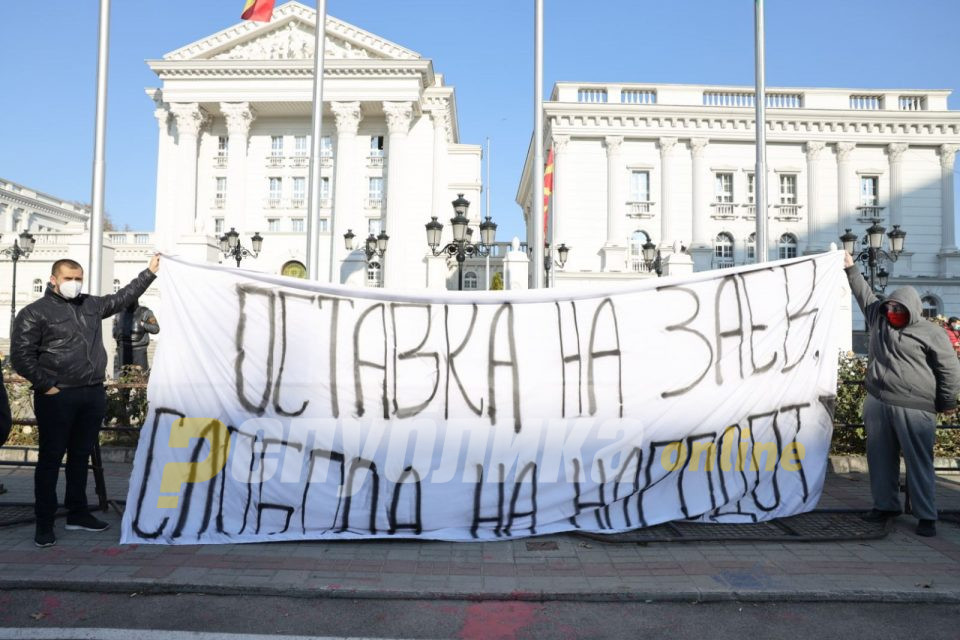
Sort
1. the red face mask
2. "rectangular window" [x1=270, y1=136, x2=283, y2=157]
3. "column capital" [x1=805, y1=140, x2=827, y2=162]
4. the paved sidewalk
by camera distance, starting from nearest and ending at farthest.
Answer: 1. the paved sidewalk
2. the red face mask
3. "column capital" [x1=805, y1=140, x2=827, y2=162]
4. "rectangular window" [x1=270, y1=136, x2=283, y2=157]

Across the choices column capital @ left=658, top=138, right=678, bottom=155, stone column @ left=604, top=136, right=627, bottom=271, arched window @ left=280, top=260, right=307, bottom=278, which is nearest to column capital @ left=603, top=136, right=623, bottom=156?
stone column @ left=604, top=136, right=627, bottom=271

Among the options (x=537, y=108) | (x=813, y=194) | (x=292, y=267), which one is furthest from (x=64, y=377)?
(x=813, y=194)

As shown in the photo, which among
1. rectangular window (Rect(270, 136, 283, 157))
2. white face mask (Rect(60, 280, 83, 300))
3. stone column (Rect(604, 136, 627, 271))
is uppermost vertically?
rectangular window (Rect(270, 136, 283, 157))

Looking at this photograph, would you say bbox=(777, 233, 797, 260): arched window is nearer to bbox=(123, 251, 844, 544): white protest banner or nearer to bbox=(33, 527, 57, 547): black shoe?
bbox=(123, 251, 844, 544): white protest banner

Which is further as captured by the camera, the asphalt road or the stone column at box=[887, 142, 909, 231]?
the stone column at box=[887, 142, 909, 231]

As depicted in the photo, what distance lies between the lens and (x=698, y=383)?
504 cm

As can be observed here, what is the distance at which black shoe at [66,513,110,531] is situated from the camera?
16.1 ft

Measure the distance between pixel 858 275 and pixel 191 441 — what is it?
17.2 ft

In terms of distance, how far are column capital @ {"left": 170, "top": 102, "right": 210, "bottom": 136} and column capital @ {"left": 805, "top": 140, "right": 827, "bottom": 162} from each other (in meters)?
39.7

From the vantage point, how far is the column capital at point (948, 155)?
44.8 m

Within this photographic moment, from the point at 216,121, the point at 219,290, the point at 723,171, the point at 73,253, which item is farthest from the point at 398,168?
the point at 219,290

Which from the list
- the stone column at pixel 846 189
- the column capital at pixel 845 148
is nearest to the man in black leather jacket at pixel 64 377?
the stone column at pixel 846 189

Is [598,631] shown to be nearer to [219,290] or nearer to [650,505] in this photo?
[650,505]

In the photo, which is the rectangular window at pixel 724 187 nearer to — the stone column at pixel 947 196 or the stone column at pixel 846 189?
the stone column at pixel 846 189
